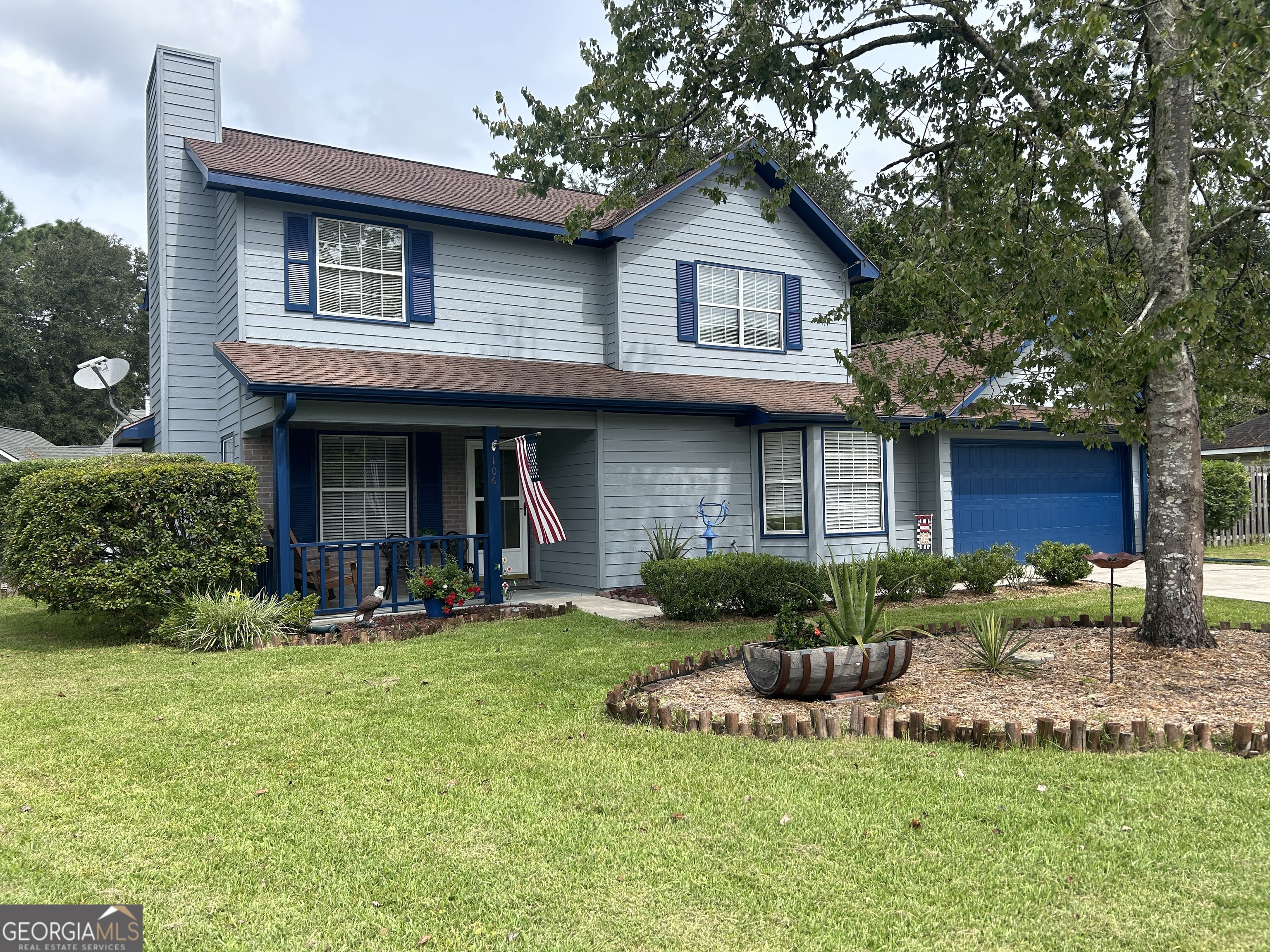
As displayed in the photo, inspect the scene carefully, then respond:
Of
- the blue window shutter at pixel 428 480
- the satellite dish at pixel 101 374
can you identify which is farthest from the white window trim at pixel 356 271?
the satellite dish at pixel 101 374

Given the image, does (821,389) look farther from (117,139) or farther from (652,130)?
(117,139)

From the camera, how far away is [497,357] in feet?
45.2

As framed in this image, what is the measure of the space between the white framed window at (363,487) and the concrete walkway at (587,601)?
88.8 inches

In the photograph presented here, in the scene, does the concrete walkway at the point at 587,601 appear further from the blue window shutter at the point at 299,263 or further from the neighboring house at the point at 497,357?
the blue window shutter at the point at 299,263

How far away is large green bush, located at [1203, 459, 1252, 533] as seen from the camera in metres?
20.2

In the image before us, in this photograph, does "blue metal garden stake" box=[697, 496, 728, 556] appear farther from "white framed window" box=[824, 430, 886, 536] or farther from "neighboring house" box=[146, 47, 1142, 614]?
"white framed window" box=[824, 430, 886, 536]

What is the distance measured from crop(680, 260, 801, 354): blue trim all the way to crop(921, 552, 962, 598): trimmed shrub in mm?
5021

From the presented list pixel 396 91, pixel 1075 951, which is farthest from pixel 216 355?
pixel 396 91

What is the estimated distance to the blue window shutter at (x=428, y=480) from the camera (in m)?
13.5

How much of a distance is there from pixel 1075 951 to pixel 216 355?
11073 millimetres

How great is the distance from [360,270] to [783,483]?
7.44 m

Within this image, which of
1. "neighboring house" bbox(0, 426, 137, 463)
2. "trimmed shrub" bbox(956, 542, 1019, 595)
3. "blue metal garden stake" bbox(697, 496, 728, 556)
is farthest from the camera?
"neighboring house" bbox(0, 426, 137, 463)

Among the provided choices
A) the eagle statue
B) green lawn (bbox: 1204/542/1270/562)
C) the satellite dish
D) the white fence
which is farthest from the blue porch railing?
the white fence

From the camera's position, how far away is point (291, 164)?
1320 cm
